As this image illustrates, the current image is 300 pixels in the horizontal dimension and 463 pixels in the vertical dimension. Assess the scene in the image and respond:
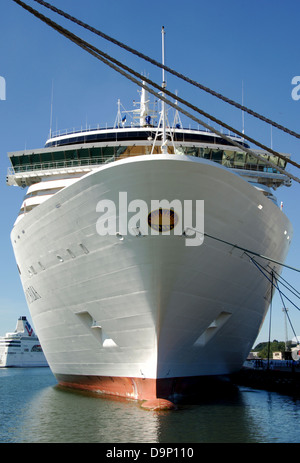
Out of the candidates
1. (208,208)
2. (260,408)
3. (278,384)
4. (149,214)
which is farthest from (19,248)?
(278,384)

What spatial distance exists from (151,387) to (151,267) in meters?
3.33

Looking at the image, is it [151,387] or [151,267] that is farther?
[151,387]

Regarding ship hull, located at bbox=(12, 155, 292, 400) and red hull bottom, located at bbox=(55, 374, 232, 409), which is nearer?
ship hull, located at bbox=(12, 155, 292, 400)

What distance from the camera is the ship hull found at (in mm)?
11547

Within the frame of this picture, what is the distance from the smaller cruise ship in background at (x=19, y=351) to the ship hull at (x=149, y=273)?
54775 mm

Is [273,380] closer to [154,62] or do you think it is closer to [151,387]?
[151,387]

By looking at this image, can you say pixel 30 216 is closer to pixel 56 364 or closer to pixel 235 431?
pixel 56 364

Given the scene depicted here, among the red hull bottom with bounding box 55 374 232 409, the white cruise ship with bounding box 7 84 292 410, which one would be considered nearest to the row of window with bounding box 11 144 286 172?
the white cruise ship with bounding box 7 84 292 410

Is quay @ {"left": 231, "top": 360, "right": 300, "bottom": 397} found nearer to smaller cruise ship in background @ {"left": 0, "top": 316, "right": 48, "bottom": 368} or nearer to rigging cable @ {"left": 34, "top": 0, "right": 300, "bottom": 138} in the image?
rigging cable @ {"left": 34, "top": 0, "right": 300, "bottom": 138}

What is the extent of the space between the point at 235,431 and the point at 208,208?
18.1 feet

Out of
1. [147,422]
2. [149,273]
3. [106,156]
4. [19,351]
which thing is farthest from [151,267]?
[19,351]

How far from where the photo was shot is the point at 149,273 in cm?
1172

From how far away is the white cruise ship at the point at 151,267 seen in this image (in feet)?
37.8

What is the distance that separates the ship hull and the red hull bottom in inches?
2.0
